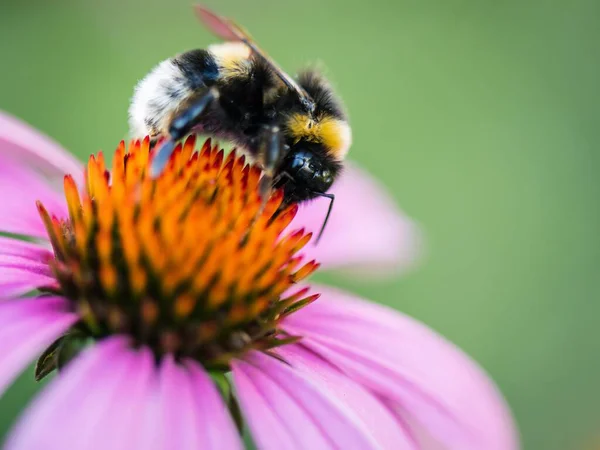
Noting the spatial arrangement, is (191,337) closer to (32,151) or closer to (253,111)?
(253,111)

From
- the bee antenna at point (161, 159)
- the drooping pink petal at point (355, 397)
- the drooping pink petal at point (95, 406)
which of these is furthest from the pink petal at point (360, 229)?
the drooping pink petal at point (95, 406)

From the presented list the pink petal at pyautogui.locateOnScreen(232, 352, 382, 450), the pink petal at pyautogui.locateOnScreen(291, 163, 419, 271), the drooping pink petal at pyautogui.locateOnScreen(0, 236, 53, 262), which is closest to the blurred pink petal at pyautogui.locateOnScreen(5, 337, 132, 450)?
the pink petal at pyautogui.locateOnScreen(232, 352, 382, 450)

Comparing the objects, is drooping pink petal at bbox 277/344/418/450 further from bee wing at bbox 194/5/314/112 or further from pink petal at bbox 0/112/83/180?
pink petal at bbox 0/112/83/180

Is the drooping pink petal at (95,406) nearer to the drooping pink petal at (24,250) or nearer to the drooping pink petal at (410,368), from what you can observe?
the drooping pink petal at (24,250)

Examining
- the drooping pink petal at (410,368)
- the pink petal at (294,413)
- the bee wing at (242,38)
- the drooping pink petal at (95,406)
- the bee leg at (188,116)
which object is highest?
the bee wing at (242,38)

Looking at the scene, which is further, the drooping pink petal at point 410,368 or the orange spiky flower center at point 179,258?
the drooping pink petal at point 410,368

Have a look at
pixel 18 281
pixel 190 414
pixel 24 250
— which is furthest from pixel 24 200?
pixel 190 414
